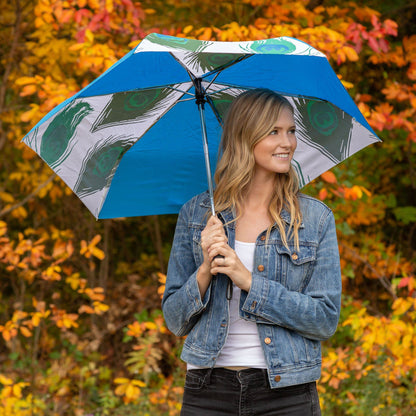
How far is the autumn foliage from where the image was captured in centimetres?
424

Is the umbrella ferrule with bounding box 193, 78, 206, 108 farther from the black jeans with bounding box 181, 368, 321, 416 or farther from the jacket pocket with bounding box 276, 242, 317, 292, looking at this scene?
the black jeans with bounding box 181, 368, 321, 416

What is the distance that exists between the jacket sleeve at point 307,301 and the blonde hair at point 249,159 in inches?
5.3

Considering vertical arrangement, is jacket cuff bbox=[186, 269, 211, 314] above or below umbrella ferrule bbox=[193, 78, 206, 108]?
below

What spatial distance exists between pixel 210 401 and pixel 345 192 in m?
2.54

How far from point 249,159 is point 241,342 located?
66 cm

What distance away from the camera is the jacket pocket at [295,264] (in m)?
2.10

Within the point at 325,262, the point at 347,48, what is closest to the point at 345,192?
the point at 347,48

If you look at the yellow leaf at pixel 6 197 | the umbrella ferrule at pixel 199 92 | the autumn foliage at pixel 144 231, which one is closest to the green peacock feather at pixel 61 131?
the umbrella ferrule at pixel 199 92

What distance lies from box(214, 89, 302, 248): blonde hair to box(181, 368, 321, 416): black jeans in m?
0.49

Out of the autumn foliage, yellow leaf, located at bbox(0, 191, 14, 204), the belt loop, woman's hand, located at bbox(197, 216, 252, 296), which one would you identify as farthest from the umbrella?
yellow leaf, located at bbox(0, 191, 14, 204)

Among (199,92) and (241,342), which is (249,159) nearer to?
(199,92)

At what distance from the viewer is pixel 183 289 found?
2125mm

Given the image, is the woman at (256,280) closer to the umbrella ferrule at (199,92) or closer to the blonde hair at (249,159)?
the blonde hair at (249,159)

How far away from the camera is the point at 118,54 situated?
4320mm
